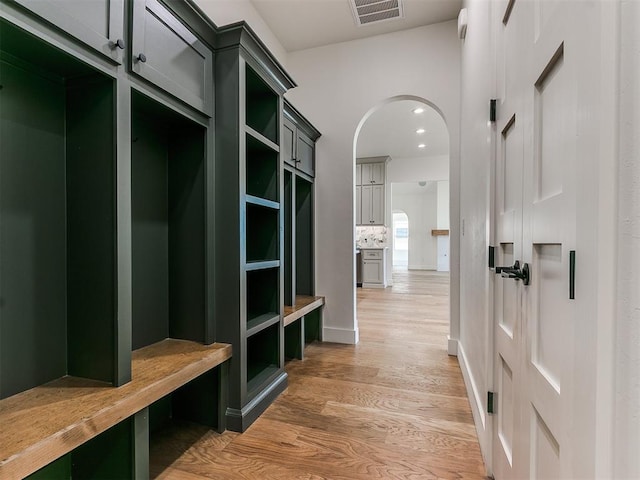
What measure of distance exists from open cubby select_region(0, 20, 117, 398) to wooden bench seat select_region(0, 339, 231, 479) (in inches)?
2.9

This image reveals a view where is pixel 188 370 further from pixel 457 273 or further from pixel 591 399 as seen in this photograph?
pixel 457 273

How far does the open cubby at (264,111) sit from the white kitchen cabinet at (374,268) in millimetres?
5173

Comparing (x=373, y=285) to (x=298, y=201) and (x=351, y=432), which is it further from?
(x=351, y=432)

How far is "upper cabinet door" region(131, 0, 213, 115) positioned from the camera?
1240 millimetres

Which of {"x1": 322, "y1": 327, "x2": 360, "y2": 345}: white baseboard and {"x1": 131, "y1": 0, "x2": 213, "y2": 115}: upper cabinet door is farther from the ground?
{"x1": 131, "y1": 0, "x2": 213, "y2": 115}: upper cabinet door

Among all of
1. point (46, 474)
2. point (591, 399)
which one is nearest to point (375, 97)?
point (591, 399)

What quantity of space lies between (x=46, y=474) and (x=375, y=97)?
335cm

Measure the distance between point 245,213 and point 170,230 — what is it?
0.43m

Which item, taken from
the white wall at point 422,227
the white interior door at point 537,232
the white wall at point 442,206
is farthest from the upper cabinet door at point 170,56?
the white wall at point 422,227

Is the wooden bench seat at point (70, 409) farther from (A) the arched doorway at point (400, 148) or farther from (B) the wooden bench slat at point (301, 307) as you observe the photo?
(A) the arched doorway at point (400, 148)

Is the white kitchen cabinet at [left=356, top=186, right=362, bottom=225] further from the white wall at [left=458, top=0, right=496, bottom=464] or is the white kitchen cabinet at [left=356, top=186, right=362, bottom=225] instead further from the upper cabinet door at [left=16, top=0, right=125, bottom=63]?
the upper cabinet door at [left=16, top=0, right=125, bottom=63]

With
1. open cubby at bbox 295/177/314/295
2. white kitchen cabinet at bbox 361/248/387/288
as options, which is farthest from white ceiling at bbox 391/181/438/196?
open cubby at bbox 295/177/314/295

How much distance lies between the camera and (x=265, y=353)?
7.27 feet

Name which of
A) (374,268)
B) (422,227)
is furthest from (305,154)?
(422,227)
